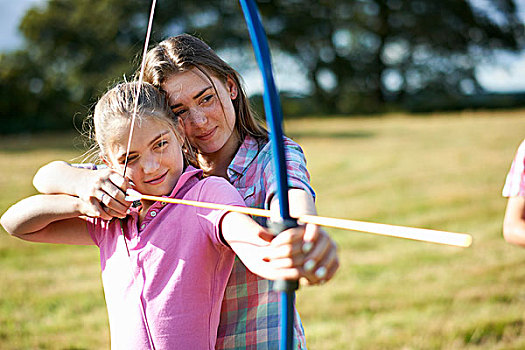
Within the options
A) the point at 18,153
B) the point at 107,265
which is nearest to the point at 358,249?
the point at 107,265

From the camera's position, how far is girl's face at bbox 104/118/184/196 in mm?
1347

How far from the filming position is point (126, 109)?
1373 millimetres

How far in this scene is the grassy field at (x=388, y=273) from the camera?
11.0ft

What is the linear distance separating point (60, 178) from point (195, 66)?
47 centimetres

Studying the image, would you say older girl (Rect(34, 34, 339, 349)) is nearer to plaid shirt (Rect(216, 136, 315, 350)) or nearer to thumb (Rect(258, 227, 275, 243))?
plaid shirt (Rect(216, 136, 315, 350))

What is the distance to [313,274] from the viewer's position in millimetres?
929

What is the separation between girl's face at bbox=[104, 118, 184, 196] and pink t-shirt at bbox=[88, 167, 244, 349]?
40mm

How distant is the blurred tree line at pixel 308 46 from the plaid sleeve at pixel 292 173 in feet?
40.0

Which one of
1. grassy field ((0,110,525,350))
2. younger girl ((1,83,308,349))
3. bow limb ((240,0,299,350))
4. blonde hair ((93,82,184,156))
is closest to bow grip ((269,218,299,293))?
bow limb ((240,0,299,350))

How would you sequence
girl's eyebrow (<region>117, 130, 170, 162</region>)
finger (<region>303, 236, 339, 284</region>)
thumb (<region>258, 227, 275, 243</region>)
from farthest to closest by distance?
girl's eyebrow (<region>117, 130, 170, 162</region>) < thumb (<region>258, 227, 275, 243</region>) < finger (<region>303, 236, 339, 284</region>)

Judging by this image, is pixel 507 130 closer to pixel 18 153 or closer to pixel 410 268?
pixel 410 268

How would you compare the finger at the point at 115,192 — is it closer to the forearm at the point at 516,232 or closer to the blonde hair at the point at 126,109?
the blonde hair at the point at 126,109

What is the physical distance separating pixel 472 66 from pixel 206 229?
2039 centimetres

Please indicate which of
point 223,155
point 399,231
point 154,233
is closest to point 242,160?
point 223,155
